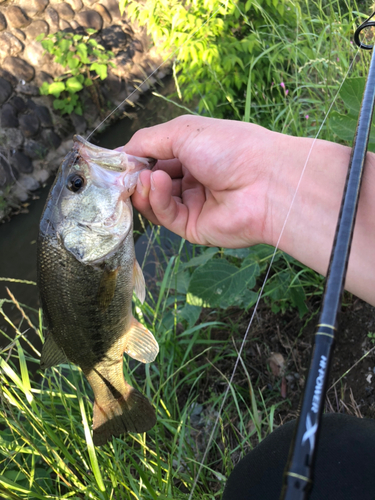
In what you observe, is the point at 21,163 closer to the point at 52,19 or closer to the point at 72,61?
the point at 72,61

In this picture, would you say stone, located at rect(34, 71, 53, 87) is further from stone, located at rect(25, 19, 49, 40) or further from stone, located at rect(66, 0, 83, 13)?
stone, located at rect(66, 0, 83, 13)

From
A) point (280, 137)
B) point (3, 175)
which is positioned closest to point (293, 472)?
point (280, 137)

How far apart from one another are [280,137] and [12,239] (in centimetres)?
559

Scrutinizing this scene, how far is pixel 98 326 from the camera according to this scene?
1.63 meters

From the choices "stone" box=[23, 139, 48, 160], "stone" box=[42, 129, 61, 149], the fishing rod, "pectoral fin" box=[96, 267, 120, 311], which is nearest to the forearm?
the fishing rod

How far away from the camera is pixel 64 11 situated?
7.79 metres

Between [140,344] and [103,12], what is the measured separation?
9.01 meters

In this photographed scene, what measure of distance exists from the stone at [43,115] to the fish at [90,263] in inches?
244

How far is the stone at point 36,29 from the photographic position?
7348 millimetres

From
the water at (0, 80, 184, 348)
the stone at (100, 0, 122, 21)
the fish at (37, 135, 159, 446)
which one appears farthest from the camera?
the stone at (100, 0, 122, 21)

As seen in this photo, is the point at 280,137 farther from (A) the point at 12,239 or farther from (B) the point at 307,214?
(A) the point at 12,239

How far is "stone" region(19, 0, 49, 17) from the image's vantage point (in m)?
7.33

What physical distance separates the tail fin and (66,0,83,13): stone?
9009 mm

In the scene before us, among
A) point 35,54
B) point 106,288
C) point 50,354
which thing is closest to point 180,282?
point 106,288
